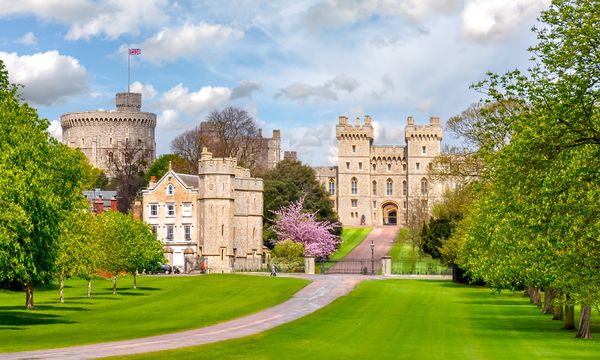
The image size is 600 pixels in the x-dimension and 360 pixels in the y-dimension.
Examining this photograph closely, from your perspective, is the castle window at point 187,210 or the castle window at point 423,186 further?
the castle window at point 423,186

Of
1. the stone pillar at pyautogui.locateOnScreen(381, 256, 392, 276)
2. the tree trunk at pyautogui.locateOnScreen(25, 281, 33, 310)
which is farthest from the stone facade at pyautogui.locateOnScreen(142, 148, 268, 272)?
the tree trunk at pyautogui.locateOnScreen(25, 281, 33, 310)

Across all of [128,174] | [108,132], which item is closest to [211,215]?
[128,174]

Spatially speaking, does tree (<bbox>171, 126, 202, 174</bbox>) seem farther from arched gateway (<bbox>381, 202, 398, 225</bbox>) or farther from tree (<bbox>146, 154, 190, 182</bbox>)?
arched gateway (<bbox>381, 202, 398, 225</bbox>)

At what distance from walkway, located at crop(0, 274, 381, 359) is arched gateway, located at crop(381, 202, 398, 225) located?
110 m

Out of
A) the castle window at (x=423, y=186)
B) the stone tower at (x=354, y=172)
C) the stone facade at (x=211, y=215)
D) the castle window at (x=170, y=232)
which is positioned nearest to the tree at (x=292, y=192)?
the stone facade at (x=211, y=215)

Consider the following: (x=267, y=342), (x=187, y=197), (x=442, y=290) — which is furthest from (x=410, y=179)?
(x=267, y=342)

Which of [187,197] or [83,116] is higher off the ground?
[83,116]

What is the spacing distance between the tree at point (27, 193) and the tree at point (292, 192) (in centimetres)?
6783

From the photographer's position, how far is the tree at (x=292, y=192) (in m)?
114

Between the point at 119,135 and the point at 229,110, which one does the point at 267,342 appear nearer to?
the point at 229,110

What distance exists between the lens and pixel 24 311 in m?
48.6

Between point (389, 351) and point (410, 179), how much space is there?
14348 centimetres

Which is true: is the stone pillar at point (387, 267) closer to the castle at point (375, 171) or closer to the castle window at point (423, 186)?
the castle window at point (423, 186)

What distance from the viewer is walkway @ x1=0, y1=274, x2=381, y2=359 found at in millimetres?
28183
